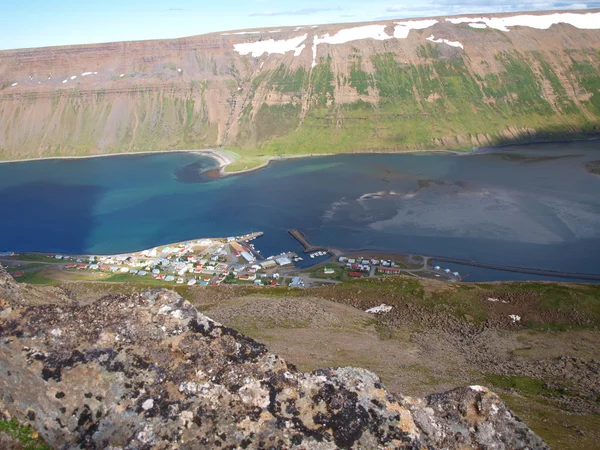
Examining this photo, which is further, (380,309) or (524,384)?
(380,309)

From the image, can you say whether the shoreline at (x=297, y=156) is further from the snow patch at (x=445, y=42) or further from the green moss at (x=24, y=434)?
the green moss at (x=24, y=434)

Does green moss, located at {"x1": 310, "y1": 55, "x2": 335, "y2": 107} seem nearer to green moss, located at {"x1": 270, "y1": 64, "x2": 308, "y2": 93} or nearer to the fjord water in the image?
green moss, located at {"x1": 270, "y1": 64, "x2": 308, "y2": 93}

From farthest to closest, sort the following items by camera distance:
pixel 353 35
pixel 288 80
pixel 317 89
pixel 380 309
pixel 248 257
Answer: pixel 353 35, pixel 288 80, pixel 317 89, pixel 248 257, pixel 380 309

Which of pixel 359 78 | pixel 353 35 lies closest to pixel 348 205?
pixel 359 78

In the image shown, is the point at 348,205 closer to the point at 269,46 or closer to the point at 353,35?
the point at 353,35

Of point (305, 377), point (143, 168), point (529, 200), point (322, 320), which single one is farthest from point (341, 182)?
point (305, 377)

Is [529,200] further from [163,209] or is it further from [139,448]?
[139,448]

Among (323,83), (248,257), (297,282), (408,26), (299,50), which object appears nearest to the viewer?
(297,282)
